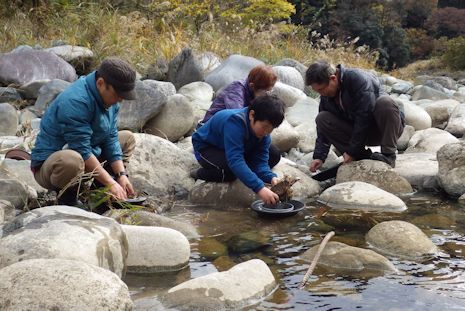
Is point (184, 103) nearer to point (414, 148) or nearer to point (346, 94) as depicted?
point (346, 94)

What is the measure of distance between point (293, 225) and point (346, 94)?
1.65m

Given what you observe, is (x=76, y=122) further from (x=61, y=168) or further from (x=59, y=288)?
(x=59, y=288)

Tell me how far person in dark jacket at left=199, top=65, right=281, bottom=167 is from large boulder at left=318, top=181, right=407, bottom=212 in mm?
667

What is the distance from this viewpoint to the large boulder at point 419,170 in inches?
227

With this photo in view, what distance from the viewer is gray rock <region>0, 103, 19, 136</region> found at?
6180 millimetres

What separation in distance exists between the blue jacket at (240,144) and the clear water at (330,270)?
1.14 ft

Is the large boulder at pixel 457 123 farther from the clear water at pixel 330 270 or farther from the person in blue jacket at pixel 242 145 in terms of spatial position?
the person in blue jacket at pixel 242 145

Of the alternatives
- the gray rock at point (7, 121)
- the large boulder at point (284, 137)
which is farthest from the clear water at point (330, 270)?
the gray rock at point (7, 121)

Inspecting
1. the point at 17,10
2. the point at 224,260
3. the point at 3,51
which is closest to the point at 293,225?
the point at 224,260

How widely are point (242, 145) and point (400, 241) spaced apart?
1463mm

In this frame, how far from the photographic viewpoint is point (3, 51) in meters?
8.59

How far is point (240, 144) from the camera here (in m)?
4.76

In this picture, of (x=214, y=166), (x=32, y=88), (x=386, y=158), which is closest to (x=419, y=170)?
(x=386, y=158)

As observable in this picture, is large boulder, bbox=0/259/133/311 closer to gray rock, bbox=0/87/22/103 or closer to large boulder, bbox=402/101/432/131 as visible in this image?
gray rock, bbox=0/87/22/103
